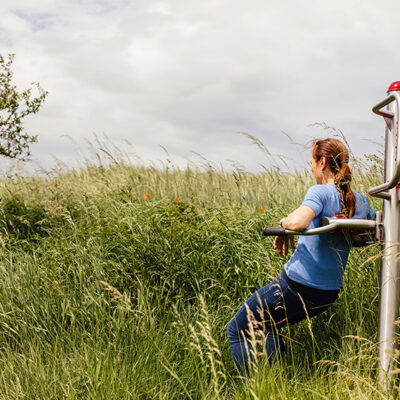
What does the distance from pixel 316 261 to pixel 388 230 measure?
0.49 metres

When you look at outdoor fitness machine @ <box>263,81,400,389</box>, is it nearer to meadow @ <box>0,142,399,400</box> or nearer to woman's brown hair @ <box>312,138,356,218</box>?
meadow @ <box>0,142,399,400</box>

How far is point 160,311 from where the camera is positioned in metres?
3.99

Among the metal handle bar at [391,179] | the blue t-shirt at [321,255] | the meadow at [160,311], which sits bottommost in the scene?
the meadow at [160,311]

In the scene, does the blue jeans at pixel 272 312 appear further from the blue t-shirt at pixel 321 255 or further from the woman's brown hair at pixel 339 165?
the woman's brown hair at pixel 339 165

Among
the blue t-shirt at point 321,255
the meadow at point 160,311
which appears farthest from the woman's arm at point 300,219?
the meadow at point 160,311

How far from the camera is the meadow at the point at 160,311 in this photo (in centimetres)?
293

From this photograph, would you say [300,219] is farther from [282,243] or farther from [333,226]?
[282,243]

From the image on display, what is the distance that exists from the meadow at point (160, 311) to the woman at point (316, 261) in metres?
0.20

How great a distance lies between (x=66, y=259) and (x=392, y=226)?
2.98m

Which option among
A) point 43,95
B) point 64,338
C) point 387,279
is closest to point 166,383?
point 64,338

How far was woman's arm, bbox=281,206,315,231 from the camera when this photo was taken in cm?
277

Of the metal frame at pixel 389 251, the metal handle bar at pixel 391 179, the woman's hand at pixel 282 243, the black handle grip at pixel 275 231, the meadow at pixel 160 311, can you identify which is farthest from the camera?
the woman's hand at pixel 282 243

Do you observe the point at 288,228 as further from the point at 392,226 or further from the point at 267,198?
the point at 267,198

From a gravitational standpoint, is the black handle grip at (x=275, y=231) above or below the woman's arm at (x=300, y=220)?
below
